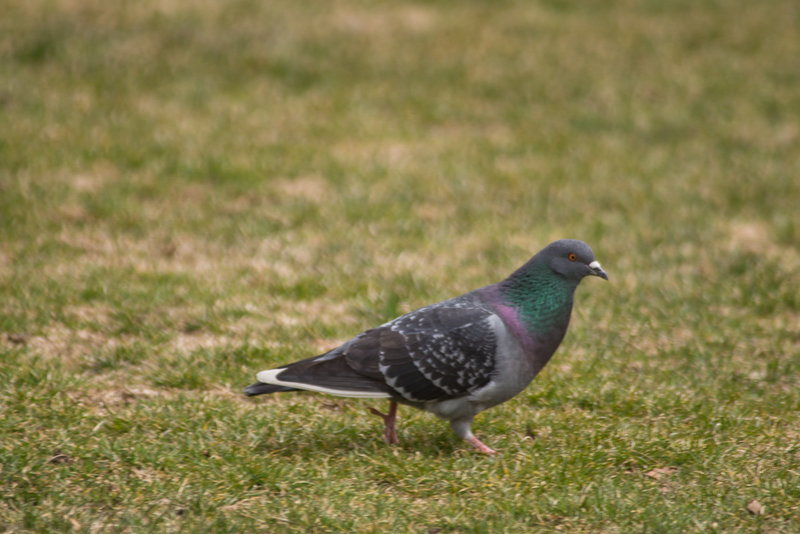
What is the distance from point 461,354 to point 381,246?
2.95m

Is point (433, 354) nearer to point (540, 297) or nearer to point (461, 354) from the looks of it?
point (461, 354)

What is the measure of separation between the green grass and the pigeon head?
2.67 ft

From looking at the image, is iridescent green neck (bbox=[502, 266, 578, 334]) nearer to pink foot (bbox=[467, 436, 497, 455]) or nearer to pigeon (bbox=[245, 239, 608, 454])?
pigeon (bbox=[245, 239, 608, 454])

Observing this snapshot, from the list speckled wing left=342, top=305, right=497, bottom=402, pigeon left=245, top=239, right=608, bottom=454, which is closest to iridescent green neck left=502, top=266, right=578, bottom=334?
pigeon left=245, top=239, right=608, bottom=454

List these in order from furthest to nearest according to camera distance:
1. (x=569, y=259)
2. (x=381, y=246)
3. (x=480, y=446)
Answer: (x=381, y=246) → (x=569, y=259) → (x=480, y=446)

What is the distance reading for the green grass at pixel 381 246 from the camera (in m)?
4.33

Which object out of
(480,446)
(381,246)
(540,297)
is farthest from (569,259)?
(381,246)

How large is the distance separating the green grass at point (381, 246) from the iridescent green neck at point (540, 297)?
61cm

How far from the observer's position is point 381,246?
24.2 ft

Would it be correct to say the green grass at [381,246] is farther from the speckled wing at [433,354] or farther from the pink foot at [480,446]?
the speckled wing at [433,354]

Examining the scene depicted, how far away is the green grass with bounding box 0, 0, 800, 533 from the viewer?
4.33 metres

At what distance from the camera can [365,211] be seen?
7.99 meters

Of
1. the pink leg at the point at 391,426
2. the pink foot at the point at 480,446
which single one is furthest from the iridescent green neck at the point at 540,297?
the pink leg at the point at 391,426

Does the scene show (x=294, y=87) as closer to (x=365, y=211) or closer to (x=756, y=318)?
(x=365, y=211)
